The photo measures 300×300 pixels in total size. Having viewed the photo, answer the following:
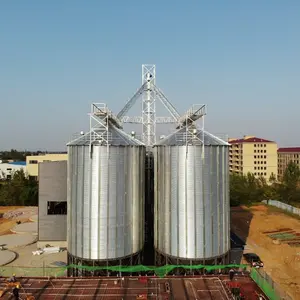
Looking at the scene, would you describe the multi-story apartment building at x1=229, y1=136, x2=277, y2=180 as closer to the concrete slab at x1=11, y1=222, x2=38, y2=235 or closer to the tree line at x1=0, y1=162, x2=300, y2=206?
A: the tree line at x1=0, y1=162, x2=300, y2=206

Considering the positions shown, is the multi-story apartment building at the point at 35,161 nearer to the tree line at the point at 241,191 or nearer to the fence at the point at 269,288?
the tree line at the point at 241,191

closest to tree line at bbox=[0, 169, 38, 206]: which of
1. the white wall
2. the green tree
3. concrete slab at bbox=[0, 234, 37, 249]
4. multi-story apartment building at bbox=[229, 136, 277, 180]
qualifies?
concrete slab at bbox=[0, 234, 37, 249]

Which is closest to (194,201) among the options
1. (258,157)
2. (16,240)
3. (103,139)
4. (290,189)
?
(103,139)

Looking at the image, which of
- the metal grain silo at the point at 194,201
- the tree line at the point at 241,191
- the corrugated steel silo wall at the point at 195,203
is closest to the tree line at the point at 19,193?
the tree line at the point at 241,191

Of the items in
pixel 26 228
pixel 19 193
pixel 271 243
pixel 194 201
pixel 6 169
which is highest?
pixel 6 169

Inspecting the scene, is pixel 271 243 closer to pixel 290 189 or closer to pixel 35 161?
pixel 290 189

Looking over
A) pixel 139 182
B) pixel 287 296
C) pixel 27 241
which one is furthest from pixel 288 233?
pixel 27 241

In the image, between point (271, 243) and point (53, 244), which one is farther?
point (271, 243)
